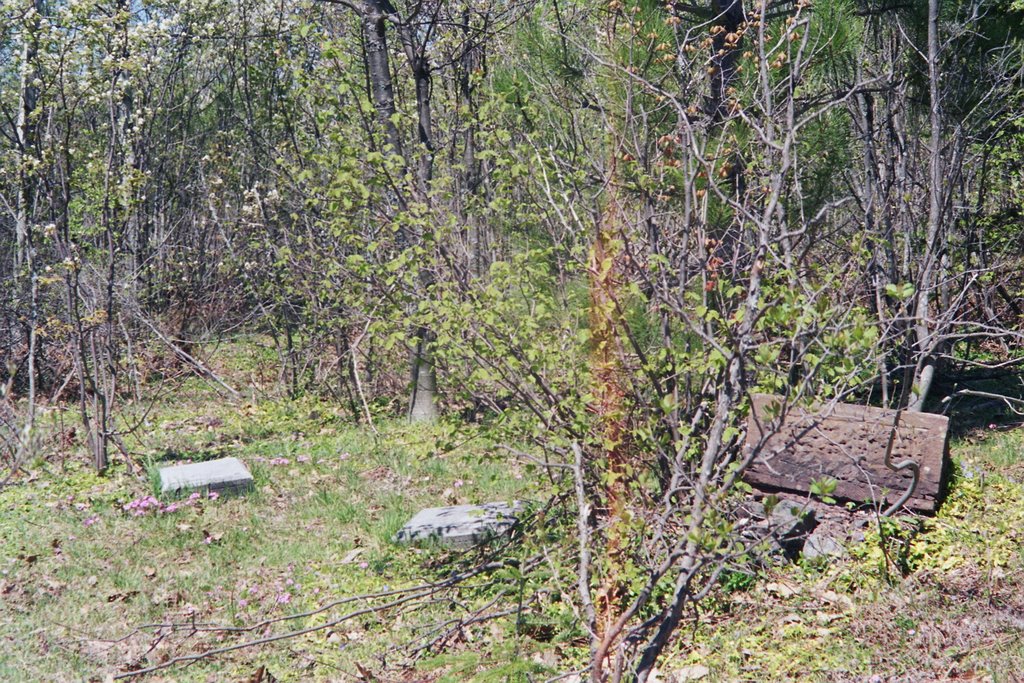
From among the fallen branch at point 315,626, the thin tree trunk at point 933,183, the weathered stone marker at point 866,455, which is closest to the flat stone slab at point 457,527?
the fallen branch at point 315,626

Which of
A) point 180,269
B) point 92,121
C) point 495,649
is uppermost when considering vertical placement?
point 92,121

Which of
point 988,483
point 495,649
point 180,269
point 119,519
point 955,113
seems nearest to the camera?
point 495,649

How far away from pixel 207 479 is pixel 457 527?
2260mm

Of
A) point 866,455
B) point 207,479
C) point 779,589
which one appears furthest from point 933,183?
point 207,479

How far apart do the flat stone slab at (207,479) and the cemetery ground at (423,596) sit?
128 mm

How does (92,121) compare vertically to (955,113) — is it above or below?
above

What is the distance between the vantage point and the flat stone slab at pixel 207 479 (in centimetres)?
751

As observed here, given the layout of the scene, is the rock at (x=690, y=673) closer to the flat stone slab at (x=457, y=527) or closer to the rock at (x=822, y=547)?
the rock at (x=822, y=547)

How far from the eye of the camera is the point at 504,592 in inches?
210

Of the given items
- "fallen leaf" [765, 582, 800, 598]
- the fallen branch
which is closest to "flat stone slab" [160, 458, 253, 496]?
the fallen branch

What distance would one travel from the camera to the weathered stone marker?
595 centimetres

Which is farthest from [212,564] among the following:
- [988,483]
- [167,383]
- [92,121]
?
[92,121]

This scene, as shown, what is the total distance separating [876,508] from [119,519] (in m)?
5.09

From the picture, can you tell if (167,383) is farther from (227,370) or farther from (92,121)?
(92,121)
